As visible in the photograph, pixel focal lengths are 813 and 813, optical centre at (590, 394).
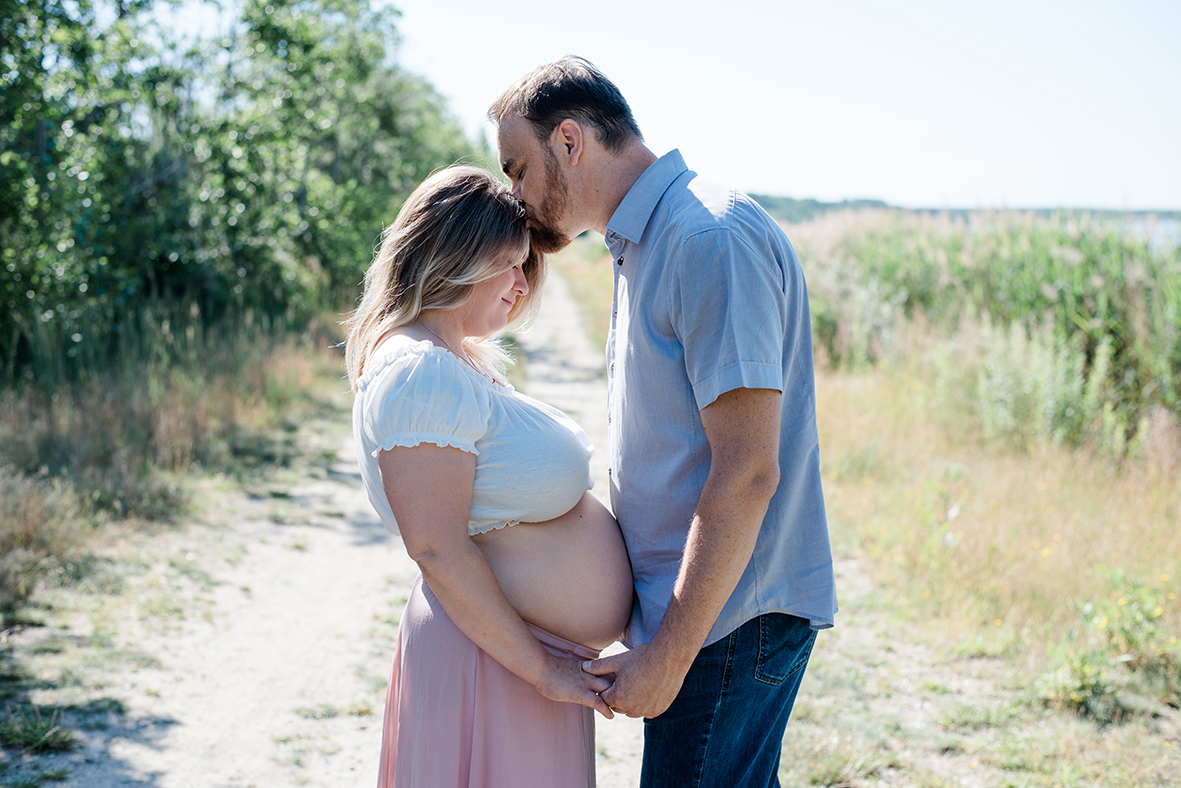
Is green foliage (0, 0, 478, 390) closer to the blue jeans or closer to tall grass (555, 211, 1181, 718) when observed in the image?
tall grass (555, 211, 1181, 718)

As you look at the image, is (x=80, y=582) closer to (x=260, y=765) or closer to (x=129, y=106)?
(x=260, y=765)

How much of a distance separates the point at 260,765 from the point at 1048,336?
7.31 m

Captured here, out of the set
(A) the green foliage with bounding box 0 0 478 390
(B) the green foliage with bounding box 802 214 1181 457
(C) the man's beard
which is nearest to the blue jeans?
(C) the man's beard

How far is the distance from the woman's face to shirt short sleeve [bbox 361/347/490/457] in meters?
0.24

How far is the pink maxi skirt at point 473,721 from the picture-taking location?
1.81 meters

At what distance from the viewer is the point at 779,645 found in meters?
1.74

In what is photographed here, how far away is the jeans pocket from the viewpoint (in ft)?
5.65

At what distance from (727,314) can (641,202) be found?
388 millimetres

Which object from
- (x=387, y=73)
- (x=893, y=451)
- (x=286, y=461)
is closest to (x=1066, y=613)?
(x=893, y=451)

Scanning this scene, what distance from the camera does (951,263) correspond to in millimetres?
10523

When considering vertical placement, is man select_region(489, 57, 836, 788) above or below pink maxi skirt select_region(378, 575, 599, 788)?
above

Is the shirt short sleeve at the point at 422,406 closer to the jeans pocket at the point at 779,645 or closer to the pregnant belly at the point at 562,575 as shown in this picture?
the pregnant belly at the point at 562,575

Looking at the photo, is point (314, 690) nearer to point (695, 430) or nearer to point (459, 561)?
point (459, 561)

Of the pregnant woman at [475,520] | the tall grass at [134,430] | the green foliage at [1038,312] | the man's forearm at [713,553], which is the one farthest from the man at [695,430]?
the green foliage at [1038,312]
